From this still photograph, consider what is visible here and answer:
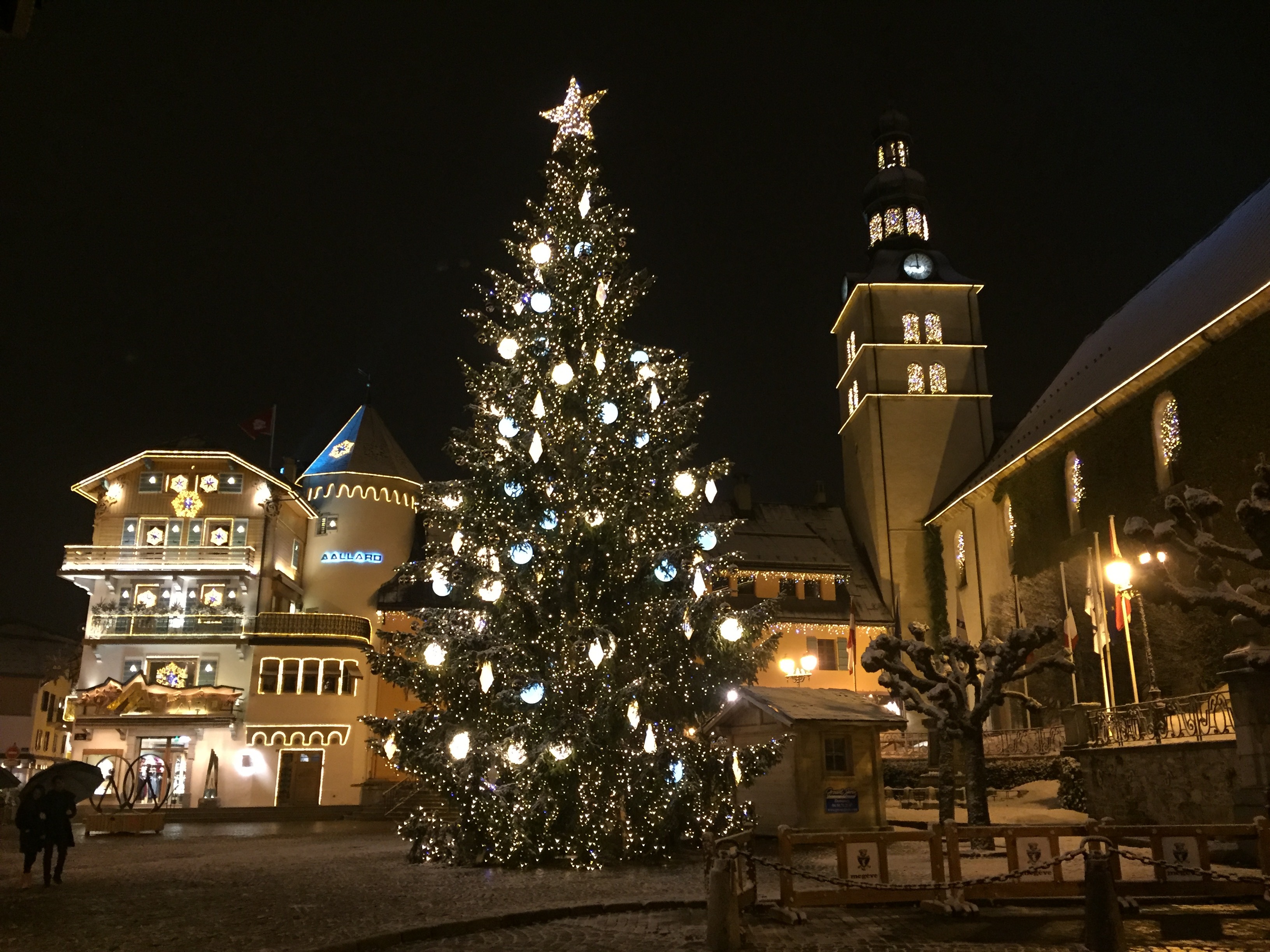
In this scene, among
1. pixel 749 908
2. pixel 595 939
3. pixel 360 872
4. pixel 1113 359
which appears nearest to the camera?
pixel 595 939

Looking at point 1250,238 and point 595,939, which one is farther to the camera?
point 1250,238

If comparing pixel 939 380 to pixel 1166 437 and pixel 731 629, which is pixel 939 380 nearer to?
pixel 1166 437

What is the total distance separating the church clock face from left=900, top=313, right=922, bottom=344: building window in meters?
2.09

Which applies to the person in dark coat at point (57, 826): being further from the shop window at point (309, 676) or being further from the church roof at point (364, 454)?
the church roof at point (364, 454)

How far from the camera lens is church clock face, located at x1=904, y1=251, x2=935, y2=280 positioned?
55125 mm

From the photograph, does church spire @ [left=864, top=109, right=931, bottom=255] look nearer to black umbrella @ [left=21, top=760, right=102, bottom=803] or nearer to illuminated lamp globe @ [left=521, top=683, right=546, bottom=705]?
illuminated lamp globe @ [left=521, top=683, right=546, bottom=705]

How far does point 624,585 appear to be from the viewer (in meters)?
18.2

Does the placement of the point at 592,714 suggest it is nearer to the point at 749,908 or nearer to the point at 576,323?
the point at 749,908

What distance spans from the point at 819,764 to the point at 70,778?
14.1m

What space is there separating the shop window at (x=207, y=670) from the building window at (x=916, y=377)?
34.6 metres

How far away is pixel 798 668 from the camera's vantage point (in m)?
46.5

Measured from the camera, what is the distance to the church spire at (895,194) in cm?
5741

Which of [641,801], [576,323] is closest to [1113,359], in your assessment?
[576,323]

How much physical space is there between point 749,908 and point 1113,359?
3107cm
